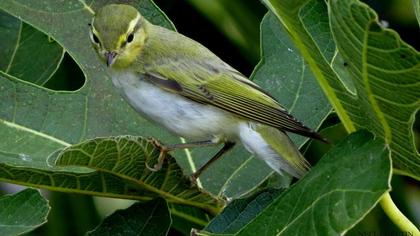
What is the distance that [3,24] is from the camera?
143 inches

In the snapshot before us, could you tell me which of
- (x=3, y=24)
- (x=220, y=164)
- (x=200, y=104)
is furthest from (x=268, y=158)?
(x=3, y=24)

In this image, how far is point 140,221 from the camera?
2.88 m

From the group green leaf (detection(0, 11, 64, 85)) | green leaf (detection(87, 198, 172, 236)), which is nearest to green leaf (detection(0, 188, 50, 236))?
green leaf (detection(87, 198, 172, 236))

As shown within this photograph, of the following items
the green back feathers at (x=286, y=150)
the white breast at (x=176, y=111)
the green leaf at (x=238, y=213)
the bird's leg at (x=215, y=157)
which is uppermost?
the green leaf at (x=238, y=213)

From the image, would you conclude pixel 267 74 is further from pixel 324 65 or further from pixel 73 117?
pixel 324 65

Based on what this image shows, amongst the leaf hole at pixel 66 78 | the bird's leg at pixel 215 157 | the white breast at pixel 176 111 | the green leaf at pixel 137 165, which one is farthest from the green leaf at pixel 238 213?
the leaf hole at pixel 66 78

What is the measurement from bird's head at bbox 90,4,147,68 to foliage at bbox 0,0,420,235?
0.14 feet

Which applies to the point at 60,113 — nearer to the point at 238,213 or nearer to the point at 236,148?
the point at 236,148

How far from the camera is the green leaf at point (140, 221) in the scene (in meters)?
2.86

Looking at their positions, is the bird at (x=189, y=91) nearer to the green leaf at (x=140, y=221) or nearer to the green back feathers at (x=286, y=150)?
the green back feathers at (x=286, y=150)

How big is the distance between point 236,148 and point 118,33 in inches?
26.5

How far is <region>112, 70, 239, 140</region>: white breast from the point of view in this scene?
351 cm

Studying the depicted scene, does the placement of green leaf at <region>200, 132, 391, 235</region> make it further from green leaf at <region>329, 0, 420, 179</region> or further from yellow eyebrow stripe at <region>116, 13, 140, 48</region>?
yellow eyebrow stripe at <region>116, 13, 140, 48</region>

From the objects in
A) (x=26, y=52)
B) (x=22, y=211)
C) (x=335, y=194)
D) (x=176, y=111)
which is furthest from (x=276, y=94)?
(x=335, y=194)
